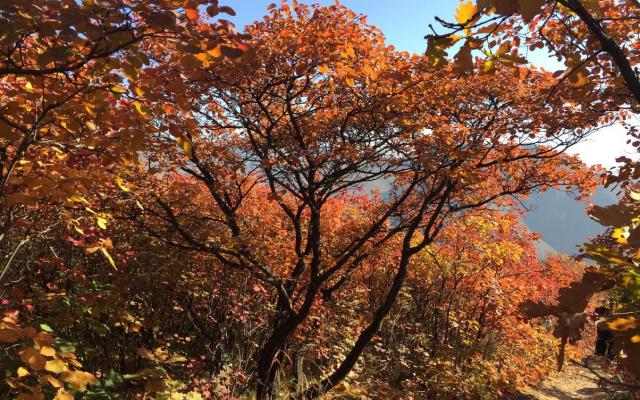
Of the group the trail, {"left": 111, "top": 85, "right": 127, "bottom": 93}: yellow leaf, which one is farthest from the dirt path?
{"left": 111, "top": 85, "right": 127, "bottom": 93}: yellow leaf

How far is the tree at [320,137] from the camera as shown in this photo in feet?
16.3

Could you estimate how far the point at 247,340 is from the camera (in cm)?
661

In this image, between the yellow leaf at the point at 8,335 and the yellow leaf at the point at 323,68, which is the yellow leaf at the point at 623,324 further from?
the yellow leaf at the point at 323,68

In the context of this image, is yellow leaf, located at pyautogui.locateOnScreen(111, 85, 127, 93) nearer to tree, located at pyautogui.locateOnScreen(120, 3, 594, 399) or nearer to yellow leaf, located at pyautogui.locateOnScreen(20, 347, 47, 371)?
tree, located at pyautogui.locateOnScreen(120, 3, 594, 399)

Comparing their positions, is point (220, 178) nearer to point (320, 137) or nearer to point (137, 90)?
point (320, 137)

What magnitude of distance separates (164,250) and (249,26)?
12.4 feet

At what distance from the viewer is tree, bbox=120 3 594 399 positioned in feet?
16.3

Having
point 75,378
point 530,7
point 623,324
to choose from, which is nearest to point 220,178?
point 75,378

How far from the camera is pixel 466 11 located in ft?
5.31

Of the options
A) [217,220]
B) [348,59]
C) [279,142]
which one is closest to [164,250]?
[217,220]

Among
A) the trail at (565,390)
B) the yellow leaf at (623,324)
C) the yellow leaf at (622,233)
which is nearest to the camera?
the yellow leaf at (623,324)

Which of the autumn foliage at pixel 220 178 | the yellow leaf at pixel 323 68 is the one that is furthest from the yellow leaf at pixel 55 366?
the yellow leaf at pixel 323 68

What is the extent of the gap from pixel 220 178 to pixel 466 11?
19.1 ft

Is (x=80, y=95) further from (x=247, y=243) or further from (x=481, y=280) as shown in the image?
(x=481, y=280)
